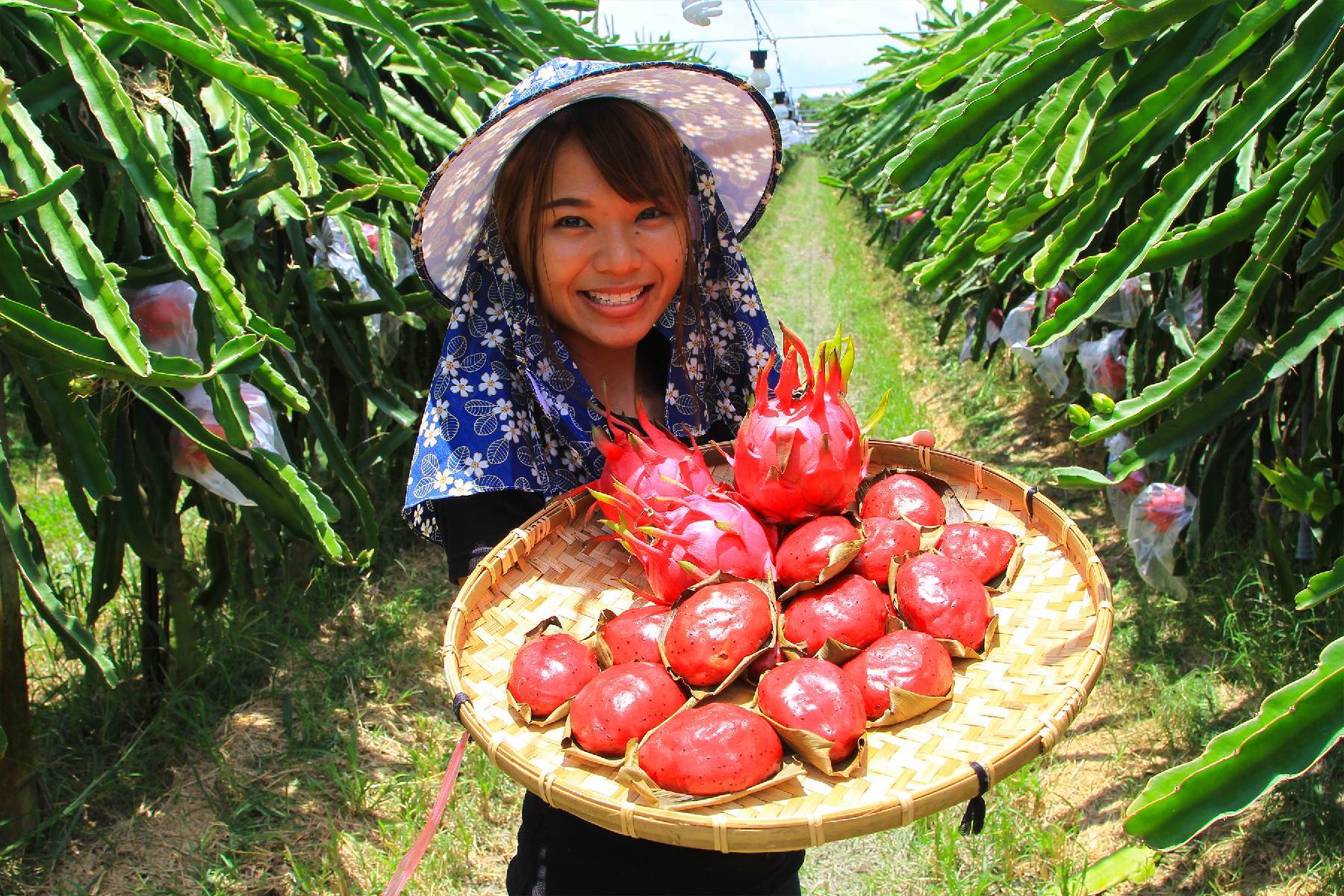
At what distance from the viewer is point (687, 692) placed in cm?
126

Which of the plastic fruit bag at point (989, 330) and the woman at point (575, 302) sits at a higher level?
the woman at point (575, 302)

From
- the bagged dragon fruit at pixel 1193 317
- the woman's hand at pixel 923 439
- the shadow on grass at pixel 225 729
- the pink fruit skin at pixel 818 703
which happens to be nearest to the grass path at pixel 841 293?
the woman's hand at pixel 923 439

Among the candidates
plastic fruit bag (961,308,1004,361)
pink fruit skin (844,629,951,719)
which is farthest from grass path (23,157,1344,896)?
plastic fruit bag (961,308,1004,361)

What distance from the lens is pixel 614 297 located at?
1543 mm

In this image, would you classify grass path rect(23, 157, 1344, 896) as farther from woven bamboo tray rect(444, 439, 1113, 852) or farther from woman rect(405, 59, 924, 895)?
woman rect(405, 59, 924, 895)

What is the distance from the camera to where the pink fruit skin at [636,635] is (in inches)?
51.3

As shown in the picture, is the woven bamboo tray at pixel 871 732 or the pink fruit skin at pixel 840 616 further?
the pink fruit skin at pixel 840 616

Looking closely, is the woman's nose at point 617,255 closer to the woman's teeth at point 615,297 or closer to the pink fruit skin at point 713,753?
the woman's teeth at point 615,297

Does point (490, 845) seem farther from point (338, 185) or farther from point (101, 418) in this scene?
point (338, 185)

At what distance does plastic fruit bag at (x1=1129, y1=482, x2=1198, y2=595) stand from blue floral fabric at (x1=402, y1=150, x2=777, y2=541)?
1461mm

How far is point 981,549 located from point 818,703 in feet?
1.29

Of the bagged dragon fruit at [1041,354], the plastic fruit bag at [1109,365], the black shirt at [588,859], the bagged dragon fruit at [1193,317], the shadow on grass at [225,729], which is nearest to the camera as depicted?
the black shirt at [588,859]

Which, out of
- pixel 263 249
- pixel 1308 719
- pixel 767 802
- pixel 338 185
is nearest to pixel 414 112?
pixel 338 185

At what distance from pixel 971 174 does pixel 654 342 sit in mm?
621
